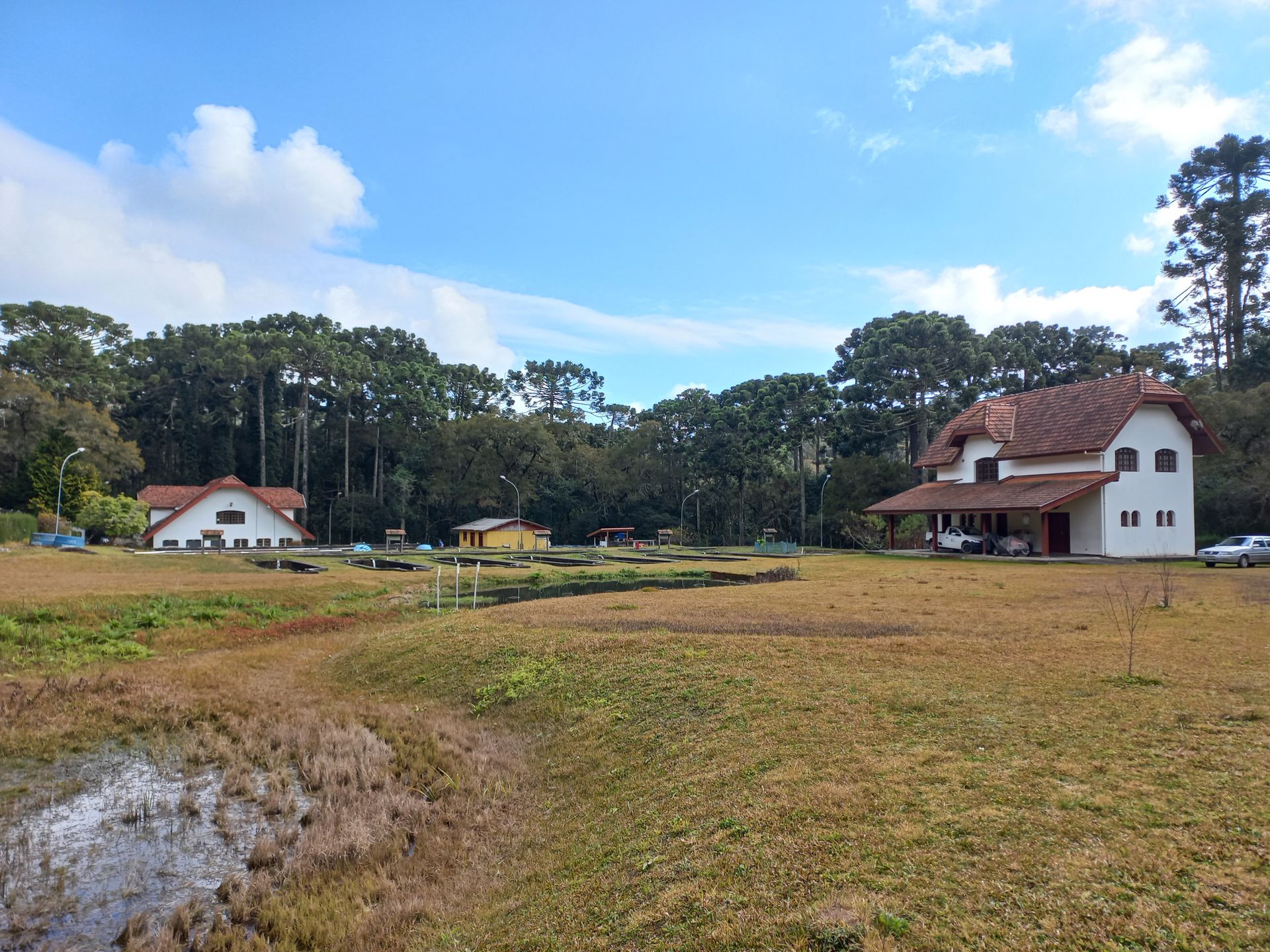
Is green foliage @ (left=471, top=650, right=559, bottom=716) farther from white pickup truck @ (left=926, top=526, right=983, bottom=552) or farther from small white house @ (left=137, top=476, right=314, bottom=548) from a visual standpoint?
small white house @ (left=137, top=476, right=314, bottom=548)

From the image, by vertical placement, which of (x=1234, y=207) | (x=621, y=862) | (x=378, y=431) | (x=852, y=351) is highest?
(x=1234, y=207)

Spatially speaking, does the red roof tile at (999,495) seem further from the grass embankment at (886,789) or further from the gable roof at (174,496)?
the gable roof at (174,496)

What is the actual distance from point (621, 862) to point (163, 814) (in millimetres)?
5477

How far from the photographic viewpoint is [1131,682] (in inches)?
328

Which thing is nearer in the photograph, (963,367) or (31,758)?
(31,758)

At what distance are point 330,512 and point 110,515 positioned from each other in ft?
74.9

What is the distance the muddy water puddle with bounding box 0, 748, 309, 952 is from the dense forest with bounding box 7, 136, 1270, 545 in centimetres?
5200

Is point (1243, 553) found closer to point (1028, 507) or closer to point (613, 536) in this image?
point (1028, 507)

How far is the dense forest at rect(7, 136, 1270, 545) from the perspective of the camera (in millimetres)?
51906

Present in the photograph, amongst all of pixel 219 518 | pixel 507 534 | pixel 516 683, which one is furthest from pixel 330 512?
pixel 516 683

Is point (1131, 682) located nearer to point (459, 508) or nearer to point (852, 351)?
point (852, 351)

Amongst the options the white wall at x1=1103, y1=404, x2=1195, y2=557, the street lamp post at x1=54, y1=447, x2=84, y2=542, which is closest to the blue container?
the street lamp post at x1=54, y1=447, x2=84, y2=542

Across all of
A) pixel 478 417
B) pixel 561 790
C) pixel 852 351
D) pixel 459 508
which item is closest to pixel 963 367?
pixel 852 351

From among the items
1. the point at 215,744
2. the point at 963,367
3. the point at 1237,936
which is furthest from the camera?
the point at 963,367
